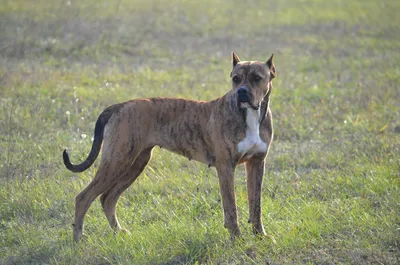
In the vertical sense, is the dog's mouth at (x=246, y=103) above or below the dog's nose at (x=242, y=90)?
below

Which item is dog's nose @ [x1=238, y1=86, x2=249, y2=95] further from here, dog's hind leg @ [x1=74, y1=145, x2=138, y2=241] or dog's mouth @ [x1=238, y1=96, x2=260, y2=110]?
dog's hind leg @ [x1=74, y1=145, x2=138, y2=241]

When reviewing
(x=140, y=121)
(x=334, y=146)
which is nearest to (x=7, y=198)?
(x=140, y=121)

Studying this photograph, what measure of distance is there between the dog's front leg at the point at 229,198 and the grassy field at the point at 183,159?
12cm

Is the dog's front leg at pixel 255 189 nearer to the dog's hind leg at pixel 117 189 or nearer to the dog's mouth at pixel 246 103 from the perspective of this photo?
the dog's mouth at pixel 246 103

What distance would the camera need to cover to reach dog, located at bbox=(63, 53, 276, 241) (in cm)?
650

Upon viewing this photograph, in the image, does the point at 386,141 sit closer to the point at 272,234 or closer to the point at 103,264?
the point at 272,234

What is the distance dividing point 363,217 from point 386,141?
10.2ft

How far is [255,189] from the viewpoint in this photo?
679 centimetres

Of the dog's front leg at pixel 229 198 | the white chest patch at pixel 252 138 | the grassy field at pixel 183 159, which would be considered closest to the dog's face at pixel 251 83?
the white chest patch at pixel 252 138

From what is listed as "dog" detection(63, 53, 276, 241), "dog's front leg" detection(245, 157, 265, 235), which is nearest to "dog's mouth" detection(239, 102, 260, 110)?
"dog" detection(63, 53, 276, 241)

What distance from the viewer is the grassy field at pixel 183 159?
635cm

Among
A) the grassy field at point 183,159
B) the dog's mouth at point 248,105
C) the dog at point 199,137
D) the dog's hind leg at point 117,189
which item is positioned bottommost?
the grassy field at point 183,159

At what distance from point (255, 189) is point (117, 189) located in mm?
1417

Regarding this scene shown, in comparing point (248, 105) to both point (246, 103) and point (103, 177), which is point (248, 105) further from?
point (103, 177)
